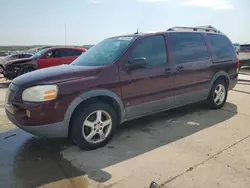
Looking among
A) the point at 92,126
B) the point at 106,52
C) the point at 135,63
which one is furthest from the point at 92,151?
the point at 106,52

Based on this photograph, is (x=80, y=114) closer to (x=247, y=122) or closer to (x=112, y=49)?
(x=112, y=49)

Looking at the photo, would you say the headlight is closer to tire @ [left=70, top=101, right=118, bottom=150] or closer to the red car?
tire @ [left=70, top=101, right=118, bottom=150]

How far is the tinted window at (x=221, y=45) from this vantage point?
5.45 meters

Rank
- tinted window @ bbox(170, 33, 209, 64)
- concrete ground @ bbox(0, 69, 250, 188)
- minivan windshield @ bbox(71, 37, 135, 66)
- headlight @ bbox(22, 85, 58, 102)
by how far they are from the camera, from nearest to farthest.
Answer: concrete ground @ bbox(0, 69, 250, 188)
headlight @ bbox(22, 85, 58, 102)
minivan windshield @ bbox(71, 37, 135, 66)
tinted window @ bbox(170, 33, 209, 64)

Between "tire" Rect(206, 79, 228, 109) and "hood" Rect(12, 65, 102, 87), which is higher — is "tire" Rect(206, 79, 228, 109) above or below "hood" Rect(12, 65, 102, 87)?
below

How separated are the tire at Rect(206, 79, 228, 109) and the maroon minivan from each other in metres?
0.06

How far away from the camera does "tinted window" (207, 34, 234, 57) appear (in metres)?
5.45

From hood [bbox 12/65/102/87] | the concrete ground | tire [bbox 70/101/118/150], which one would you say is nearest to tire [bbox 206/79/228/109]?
Result: the concrete ground

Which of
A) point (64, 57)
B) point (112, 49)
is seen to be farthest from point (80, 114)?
point (64, 57)

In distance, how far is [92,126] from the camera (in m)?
3.65

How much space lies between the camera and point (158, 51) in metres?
4.38

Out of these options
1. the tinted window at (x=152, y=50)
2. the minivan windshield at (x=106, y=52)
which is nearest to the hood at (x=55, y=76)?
the minivan windshield at (x=106, y=52)

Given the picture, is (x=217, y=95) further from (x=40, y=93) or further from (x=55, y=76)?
(x=40, y=93)

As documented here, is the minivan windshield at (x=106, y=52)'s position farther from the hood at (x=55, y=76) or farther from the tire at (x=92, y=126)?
the tire at (x=92, y=126)
